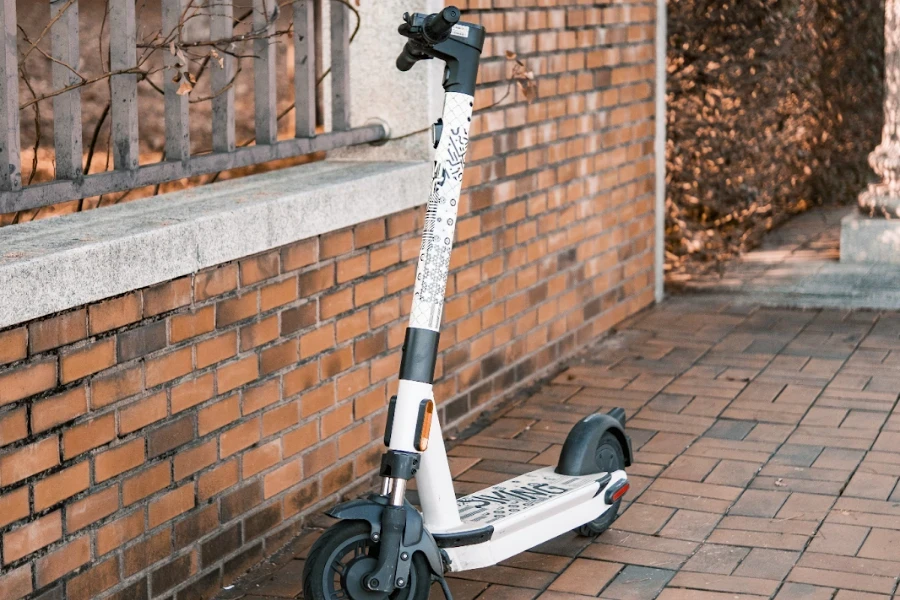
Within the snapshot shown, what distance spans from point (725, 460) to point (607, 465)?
28.9 inches

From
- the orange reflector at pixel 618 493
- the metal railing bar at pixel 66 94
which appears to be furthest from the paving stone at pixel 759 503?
the metal railing bar at pixel 66 94

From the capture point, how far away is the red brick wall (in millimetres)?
2932

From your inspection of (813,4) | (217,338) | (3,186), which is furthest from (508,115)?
(813,4)

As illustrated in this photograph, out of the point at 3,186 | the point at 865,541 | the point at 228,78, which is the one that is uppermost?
the point at 228,78

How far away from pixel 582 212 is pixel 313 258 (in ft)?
7.44

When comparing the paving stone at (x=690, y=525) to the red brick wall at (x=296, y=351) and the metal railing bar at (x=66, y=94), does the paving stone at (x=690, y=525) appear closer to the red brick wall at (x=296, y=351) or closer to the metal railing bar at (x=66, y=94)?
the red brick wall at (x=296, y=351)

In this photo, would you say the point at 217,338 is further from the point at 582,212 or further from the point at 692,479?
the point at 582,212

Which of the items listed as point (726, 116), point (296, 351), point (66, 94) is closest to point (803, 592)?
point (296, 351)

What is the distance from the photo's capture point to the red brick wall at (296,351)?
9.62ft

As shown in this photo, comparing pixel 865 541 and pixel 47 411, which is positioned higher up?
pixel 47 411

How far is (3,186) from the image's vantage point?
9.72 feet

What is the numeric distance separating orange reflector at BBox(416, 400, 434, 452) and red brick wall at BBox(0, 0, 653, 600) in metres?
0.66

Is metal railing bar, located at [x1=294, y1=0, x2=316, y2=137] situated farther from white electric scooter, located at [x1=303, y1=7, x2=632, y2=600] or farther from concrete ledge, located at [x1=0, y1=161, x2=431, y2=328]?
white electric scooter, located at [x1=303, y1=7, x2=632, y2=600]

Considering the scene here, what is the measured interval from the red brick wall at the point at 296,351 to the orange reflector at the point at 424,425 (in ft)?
2.17
